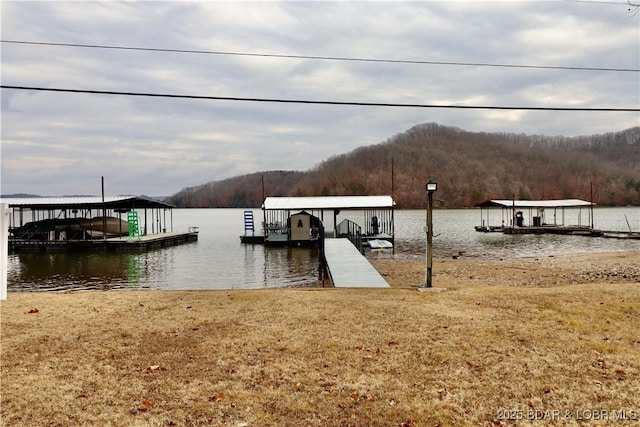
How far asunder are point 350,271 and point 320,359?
10.6 metres

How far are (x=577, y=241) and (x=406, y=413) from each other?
4291 cm

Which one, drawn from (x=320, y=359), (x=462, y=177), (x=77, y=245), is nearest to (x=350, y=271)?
(x=320, y=359)

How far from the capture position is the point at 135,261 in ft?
99.1

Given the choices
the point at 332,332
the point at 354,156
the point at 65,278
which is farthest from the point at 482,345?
the point at 354,156

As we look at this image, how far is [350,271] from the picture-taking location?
16594 mm

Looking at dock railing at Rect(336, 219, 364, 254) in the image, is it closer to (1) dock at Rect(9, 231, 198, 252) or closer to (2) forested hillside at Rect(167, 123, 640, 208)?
(1) dock at Rect(9, 231, 198, 252)

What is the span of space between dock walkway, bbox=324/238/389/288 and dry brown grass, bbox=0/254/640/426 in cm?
348

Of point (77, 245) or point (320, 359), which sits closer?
point (320, 359)

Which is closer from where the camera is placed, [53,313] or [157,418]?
[157,418]

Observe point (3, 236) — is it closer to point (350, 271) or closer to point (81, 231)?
point (350, 271)

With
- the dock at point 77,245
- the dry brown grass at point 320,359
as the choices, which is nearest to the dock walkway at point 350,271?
the dry brown grass at point 320,359

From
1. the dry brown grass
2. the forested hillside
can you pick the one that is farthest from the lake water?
the forested hillside

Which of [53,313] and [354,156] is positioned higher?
[354,156]

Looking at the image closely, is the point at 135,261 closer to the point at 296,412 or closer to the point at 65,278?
the point at 65,278
